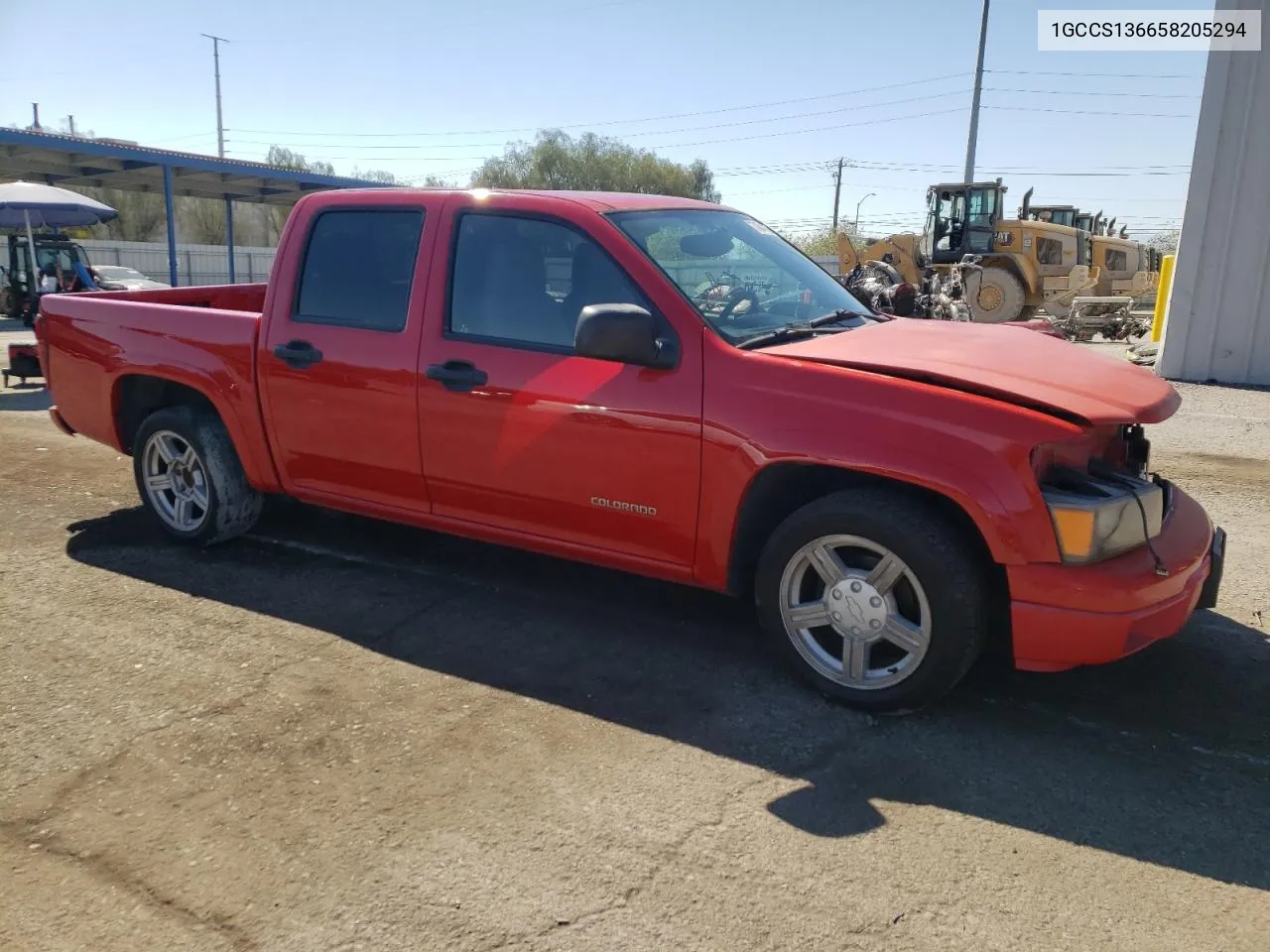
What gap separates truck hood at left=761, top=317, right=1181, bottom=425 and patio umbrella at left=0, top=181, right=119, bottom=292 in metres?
22.2

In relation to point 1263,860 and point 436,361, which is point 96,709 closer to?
point 436,361

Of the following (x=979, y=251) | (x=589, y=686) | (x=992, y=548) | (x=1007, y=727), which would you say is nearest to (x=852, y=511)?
(x=992, y=548)

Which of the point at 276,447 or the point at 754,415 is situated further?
the point at 276,447

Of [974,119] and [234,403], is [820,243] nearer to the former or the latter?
[974,119]

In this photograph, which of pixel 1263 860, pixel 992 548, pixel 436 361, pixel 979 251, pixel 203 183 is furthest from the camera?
pixel 203 183

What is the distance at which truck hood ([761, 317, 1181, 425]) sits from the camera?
3293 millimetres

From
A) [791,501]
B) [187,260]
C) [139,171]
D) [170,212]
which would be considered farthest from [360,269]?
[187,260]

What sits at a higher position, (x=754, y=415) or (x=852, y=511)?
(x=754, y=415)

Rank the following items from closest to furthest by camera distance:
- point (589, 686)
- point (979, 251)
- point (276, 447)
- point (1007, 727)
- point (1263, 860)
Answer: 1. point (1263, 860)
2. point (1007, 727)
3. point (589, 686)
4. point (276, 447)
5. point (979, 251)

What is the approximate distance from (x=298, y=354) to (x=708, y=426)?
7.03 feet

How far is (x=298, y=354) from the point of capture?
463 centimetres

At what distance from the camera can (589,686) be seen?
3.77 metres

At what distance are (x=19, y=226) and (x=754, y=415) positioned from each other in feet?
86.7

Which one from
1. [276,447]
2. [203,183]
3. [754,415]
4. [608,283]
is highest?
[203,183]
